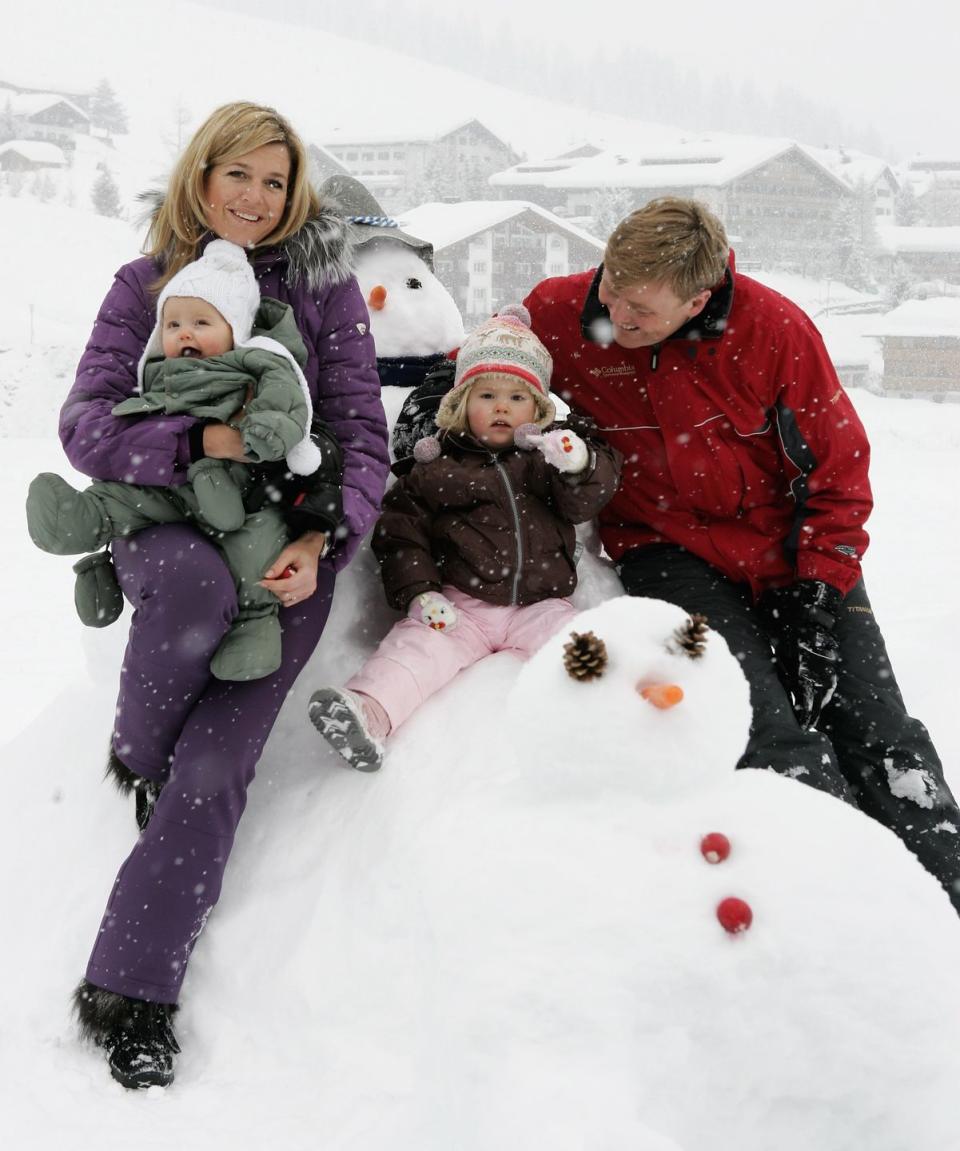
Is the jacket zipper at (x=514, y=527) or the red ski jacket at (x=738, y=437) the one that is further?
the red ski jacket at (x=738, y=437)

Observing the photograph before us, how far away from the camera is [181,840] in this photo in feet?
5.40

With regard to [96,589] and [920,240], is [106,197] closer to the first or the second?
[920,240]

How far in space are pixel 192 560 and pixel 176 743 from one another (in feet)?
1.16

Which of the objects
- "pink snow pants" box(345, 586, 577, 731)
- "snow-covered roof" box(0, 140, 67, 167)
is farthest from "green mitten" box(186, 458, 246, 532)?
"snow-covered roof" box(0, 140, 67, 167)

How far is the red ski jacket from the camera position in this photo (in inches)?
85.6

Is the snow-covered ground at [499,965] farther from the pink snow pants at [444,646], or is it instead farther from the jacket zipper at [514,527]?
the jacket zipper at [514,527]

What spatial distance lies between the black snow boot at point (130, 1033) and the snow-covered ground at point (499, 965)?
30mm

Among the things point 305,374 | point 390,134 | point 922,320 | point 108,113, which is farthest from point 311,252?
point 108,113

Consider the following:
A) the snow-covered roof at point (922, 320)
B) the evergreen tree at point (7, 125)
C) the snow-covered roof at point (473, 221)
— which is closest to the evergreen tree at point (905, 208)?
the snow-covered roof at point (922, 320)

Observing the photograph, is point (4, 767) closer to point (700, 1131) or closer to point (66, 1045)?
point (66, 1045)

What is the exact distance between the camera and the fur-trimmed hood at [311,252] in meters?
2.07

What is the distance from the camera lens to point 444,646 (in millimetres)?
1945

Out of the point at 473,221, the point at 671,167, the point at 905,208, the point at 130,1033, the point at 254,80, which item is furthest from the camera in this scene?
the point at 254,80

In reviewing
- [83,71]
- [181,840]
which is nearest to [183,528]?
[181,840]
